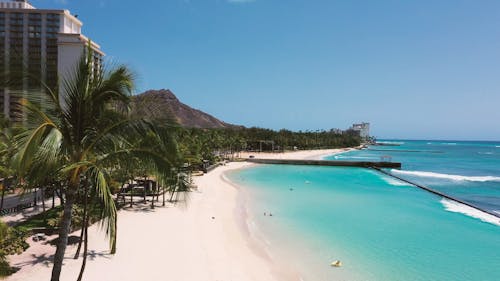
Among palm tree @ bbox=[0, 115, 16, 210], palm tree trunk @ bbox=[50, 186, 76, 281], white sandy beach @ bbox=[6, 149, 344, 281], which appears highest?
palm tree @ bbox=[0, 115, 16, 210]

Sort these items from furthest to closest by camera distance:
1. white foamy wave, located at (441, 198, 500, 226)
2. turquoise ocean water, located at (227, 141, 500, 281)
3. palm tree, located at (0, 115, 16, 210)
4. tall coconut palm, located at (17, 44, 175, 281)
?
1. white foamy wave, located at (441, 198, 500, 226)
2. turquoise ocean water, located at (227, 141, 500, 281)
3. palm tree, located at (0, 115, 16, 210)
4. tall coconut palm, located at (17, 44, 175, 281)

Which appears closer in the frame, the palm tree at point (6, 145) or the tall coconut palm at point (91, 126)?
the tall coconut palm at point (91, 126)

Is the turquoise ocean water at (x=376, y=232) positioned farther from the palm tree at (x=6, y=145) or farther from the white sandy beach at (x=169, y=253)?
the palm tree at (x=6, y=145)

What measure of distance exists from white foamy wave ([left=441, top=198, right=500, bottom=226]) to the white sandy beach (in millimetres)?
14112

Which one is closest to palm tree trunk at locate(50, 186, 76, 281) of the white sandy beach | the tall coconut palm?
the tall coconut palm

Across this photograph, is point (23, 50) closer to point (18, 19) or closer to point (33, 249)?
point (33, 249)

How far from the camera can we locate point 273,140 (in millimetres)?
78188

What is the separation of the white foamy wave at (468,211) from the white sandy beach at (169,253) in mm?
14112

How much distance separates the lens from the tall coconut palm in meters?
4.39

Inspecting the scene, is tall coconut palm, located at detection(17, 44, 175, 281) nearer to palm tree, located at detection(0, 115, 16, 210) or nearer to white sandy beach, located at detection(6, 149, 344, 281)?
palm tree, located at detection(0, 115, 16, 210)

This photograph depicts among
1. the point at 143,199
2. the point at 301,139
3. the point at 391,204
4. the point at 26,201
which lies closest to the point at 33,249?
the point at 26,201

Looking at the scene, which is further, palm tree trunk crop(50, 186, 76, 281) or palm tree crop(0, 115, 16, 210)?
palm tree crop(0, 115, 16, 210)

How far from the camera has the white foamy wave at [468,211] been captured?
1878cm

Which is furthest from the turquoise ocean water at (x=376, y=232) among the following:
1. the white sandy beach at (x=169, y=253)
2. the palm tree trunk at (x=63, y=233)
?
the palm tree trunk at (x=63, y=233)
